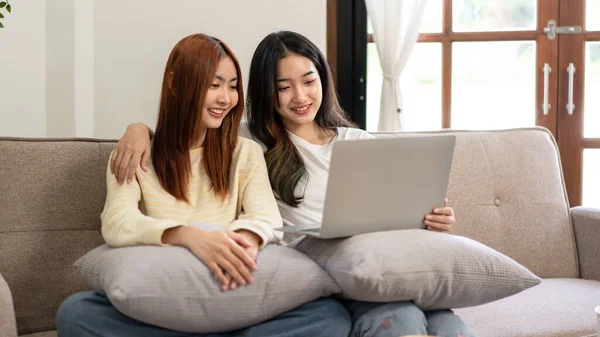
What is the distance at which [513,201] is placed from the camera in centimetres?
232

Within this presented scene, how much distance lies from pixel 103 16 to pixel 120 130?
18.7 inches

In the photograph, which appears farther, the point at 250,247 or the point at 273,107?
the point at 273,107

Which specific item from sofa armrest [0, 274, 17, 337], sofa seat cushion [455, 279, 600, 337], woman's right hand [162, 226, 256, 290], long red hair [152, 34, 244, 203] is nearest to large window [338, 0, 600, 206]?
sofa seat cushion [455, 279, 600, 337]

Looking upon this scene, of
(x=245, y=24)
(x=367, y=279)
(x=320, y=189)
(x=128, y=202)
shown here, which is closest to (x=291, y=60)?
(x=320, y=189)

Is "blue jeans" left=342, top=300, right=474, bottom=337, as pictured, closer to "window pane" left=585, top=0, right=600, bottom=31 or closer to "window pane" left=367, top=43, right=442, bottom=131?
"window pane" left=367, top=43, right=442, bottom=131

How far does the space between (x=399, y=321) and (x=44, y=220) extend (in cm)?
93

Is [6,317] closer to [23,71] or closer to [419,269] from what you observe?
[419,269]

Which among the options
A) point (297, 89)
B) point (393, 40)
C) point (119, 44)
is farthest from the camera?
point (393, 40)

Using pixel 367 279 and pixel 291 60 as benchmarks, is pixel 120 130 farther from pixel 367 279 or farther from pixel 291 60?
pixel 367 279

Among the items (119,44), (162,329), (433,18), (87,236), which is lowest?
(162,329)

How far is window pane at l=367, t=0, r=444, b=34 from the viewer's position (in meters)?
3.53

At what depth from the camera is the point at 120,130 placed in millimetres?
3275

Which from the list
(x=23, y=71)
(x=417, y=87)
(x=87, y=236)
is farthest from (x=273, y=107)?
(x=417, y=87)

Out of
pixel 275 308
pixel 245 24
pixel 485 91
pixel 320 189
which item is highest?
pixel 245 24
